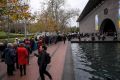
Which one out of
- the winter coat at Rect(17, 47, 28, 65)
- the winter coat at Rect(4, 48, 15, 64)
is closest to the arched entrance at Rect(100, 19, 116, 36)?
the winter coat at Rect(4, 48, 15, 64)

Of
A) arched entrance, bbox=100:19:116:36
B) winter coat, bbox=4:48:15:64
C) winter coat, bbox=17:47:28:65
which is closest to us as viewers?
winter coat, bbox=17:47:28:65

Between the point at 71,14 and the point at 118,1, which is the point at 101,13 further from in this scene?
the point at 71,14

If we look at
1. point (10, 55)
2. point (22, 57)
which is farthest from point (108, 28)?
point (22, 57)

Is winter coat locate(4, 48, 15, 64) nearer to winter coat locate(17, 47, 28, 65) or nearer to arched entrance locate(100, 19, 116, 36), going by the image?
winter coat locate(17, 47, 28, 65)

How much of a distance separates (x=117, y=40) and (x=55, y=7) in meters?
26.3

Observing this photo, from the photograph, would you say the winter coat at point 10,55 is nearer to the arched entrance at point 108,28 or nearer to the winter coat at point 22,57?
the winter coat at point 22,57

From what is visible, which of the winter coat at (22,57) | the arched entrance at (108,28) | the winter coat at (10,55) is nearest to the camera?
the winter coat at (22,57)

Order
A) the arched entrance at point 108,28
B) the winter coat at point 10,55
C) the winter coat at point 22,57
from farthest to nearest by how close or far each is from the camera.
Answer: the arched entrance at point 108,28
the winter coat at point 10,55
the winter coat at point 22,57

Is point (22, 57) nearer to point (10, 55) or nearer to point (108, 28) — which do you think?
point (10, 55)

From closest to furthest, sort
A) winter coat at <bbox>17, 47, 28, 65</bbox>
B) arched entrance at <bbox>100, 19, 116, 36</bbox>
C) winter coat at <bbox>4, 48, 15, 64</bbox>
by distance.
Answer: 1. winter coat at <bbox>17, 47, 28, 65</bbox>
2. winter coat at <bbox>4, 48, 15, 64</bbox>
3. arched entrance at <bbox>100, 19, 116, 36</bbox>

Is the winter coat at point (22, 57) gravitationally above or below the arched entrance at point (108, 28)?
below

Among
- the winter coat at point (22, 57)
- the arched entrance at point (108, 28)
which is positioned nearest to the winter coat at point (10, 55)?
the winter coat at point (22, 57)

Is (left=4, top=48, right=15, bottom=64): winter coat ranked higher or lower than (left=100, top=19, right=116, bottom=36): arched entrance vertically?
lower

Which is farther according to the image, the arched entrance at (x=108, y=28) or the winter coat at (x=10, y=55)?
the arched entrance at (x=108, y=28)
